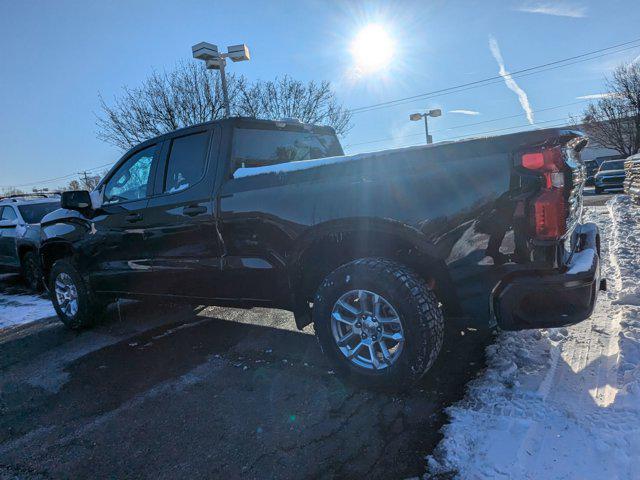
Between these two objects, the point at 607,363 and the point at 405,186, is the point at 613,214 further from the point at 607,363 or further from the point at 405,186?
the point at 405,186

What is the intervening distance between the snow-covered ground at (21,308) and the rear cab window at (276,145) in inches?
168

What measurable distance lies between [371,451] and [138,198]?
3.11 meters

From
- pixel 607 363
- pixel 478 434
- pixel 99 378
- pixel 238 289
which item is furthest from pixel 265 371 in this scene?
pixel 607 363

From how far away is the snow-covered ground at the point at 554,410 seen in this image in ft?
6.45

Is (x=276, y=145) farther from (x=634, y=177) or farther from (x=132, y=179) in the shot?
(x=634, y=177)

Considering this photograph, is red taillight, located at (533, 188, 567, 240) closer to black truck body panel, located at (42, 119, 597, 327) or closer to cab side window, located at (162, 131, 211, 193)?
black truck body panel, located at (42, 119, 597, 327)

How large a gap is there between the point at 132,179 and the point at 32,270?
519cm

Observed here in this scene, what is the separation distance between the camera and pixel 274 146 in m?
3.86

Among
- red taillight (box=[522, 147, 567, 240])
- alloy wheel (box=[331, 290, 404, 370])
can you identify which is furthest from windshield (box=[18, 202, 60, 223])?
red taillight (box=[522, 147, 567, 240])

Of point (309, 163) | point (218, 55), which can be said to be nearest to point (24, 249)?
point (218, 55)

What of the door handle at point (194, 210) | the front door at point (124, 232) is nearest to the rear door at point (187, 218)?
the door handle at point (194, 210)

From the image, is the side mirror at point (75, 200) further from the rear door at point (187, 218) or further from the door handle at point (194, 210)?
the door handle at point (194, 210)

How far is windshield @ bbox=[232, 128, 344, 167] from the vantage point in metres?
3.58

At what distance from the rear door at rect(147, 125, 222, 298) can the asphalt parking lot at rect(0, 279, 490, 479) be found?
701mm
